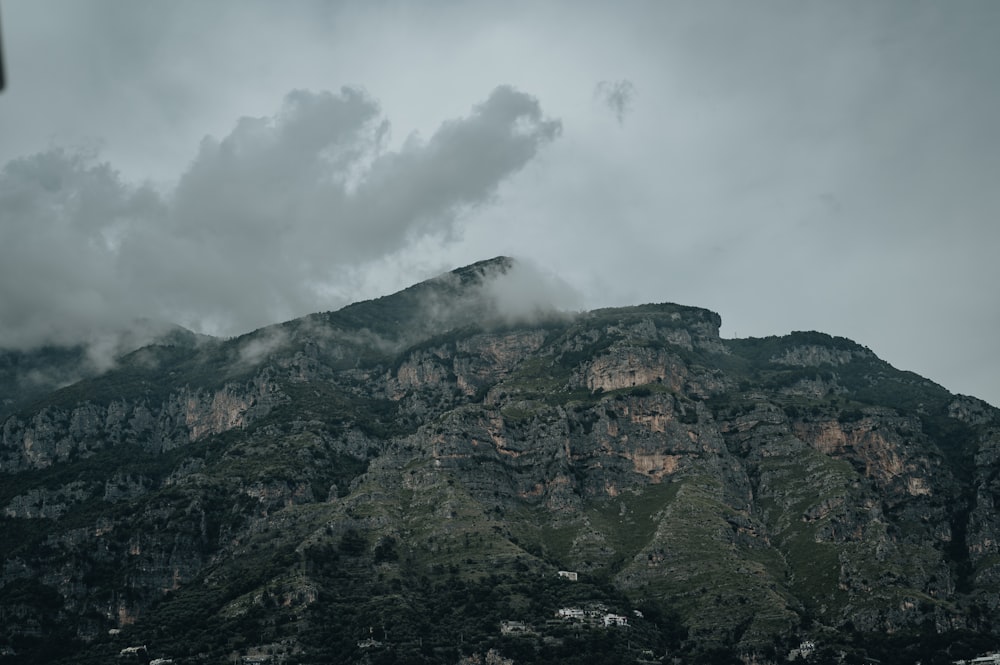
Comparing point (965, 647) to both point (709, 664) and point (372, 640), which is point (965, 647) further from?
point (372, 640)

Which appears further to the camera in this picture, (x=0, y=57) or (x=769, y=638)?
(x=769, y=638)

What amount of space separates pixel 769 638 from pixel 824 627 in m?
12.8

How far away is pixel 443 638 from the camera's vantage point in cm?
19462

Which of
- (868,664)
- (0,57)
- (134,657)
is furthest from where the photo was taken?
(134,657)

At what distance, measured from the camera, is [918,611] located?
199625mm

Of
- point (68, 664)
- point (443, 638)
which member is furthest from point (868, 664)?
point (68, 664)

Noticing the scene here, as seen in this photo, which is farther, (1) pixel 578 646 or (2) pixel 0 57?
(1) pixel 578 646

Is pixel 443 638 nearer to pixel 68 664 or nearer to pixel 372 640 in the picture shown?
pixel 372 640

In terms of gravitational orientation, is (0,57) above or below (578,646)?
above

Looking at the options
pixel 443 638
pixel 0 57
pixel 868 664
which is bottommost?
pixel 868 664

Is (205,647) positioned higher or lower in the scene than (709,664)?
higher

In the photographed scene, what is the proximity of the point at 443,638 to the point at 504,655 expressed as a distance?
13285 millimetres

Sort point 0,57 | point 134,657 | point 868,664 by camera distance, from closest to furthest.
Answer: point 0,57 → point 868,664 → point 134,657

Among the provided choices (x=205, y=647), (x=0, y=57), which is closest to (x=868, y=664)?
(x=205, y=647)
